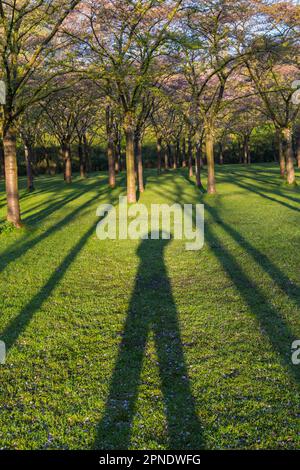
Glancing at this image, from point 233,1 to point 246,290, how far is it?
21585mm

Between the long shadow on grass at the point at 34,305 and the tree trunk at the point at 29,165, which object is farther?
the tree trunk at the point at 29,165

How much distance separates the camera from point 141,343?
23.1 ft

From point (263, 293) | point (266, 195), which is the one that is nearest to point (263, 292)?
point (263, 293)

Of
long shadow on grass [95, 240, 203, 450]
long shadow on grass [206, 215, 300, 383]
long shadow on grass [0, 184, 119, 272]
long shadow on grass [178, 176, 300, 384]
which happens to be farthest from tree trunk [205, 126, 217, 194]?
long shadow on grass [95, 240, 203, 450]

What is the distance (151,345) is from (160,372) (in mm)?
897

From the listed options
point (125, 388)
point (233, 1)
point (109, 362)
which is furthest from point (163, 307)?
point (233, 1)

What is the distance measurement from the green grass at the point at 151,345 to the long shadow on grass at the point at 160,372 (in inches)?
0.7

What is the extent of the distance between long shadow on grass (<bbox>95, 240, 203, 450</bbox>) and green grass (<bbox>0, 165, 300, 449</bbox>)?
0.02 metres

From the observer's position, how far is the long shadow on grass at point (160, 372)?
471 centimetres

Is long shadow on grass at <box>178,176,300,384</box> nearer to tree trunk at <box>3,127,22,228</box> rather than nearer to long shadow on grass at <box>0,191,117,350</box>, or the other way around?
long shadow on grass at <box>0,191,117,350</box>

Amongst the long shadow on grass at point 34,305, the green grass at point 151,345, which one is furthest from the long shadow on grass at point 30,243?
the long shadow on grass at point 34,305

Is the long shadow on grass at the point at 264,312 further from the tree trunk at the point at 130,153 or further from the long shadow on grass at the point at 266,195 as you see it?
the tree trunk at the point at 130,153

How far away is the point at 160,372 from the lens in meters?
6.07

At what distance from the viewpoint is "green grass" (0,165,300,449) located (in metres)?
4.84
